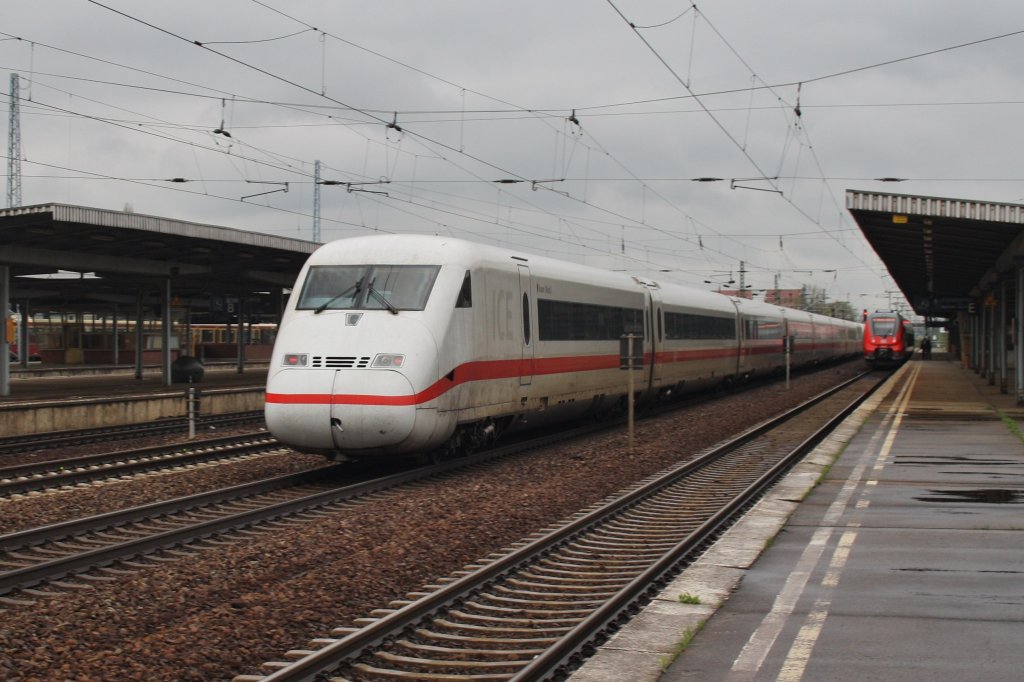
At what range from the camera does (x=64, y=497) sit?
1272 centimetres

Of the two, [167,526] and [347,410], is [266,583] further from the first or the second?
[347,410]

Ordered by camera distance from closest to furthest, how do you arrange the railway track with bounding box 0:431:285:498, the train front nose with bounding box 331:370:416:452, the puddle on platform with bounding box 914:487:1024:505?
the puddle on platform with bounding box 914:487:1024:505
the train front nose with bounding box 331:370:416:452
the railway track with bounding box 0:431:285:498

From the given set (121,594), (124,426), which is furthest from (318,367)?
(124,426)

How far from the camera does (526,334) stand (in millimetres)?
17062

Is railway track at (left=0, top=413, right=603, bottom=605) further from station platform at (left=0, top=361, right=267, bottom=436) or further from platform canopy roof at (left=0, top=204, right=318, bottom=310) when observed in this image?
platform canopy roof at (left=0, top=204, right=318, bottom=310)

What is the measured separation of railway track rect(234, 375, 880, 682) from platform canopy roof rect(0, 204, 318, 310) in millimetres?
17281

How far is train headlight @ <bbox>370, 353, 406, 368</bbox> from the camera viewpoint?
43.5 ft

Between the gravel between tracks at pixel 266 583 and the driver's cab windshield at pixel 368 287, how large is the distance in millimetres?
2434

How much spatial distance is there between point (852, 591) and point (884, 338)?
171 ft

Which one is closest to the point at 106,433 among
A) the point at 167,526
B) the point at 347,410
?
the point at 347,410

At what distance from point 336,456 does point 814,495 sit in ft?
19.4

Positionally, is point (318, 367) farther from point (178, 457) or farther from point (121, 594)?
point (121, 594)

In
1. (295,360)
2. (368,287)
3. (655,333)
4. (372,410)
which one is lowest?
(372,410)

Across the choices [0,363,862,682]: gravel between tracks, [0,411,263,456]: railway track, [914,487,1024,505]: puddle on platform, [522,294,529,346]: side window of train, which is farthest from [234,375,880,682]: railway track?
[0,411,263,456]: railway track
